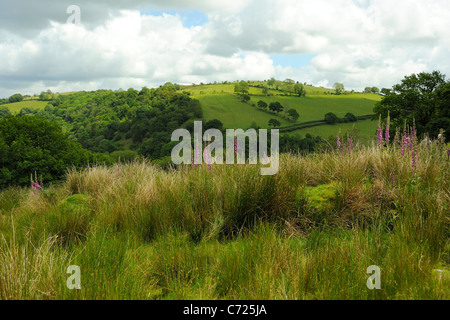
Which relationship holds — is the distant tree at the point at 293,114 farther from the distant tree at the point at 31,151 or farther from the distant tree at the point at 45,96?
Result: the distant tree at the point at 45,96

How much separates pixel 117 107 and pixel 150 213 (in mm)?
107085

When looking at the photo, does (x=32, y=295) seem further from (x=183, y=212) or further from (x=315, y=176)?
(x=315, y=176)

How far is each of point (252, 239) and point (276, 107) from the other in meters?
84.7

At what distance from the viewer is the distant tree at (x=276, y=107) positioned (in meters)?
86.1

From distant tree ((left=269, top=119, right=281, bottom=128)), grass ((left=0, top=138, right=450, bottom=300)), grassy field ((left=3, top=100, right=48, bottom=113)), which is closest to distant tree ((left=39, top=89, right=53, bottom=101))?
grassy field ((left=3, top=100, right=48, bottom=113))

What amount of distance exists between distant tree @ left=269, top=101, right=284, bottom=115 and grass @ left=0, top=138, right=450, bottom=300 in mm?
81307

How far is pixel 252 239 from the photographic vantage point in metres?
4.03

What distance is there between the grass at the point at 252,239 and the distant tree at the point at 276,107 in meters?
81.3

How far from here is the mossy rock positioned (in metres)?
5.29

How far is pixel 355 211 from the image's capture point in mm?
5160
